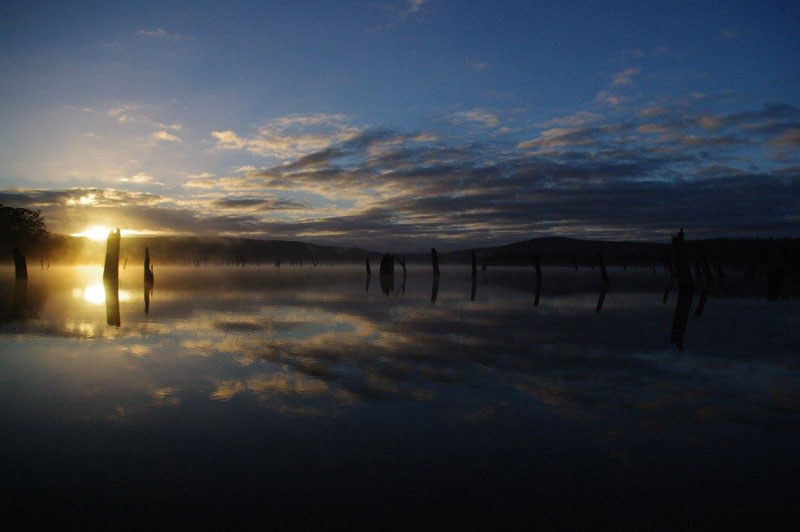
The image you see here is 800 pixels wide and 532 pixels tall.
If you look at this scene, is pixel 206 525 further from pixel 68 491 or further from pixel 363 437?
pixel 363 437

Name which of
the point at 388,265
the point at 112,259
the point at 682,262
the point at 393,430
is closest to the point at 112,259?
the point at 112,259

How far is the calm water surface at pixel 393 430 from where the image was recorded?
4441 millimetres

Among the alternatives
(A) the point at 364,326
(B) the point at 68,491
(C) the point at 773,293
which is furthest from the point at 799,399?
(C) the point at 773,293

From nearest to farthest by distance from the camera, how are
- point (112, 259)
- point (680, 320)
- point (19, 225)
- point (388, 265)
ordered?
point (680, 320)
point (112, 259)
point (19, 225)
point (388, 265)

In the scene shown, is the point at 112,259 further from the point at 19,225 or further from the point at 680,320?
the point at 680,320

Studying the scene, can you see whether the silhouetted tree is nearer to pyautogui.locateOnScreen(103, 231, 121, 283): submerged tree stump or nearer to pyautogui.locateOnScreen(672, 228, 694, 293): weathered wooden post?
pyautogui.locateOnScreen(103, 231, 121, 283): submerged tree stump

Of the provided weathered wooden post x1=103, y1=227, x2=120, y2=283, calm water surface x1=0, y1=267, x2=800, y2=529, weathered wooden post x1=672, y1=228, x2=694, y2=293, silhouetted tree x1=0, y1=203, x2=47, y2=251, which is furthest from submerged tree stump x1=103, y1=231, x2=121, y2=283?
weathered wooden post x1=672, y1=228, x2=694, y2=293

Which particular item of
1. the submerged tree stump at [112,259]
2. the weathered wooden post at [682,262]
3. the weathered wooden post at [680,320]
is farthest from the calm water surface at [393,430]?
the submerged tree stump at [112,259]

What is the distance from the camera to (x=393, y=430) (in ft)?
21.1

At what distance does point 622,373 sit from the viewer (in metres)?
9.97

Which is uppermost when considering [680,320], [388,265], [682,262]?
[682,262]

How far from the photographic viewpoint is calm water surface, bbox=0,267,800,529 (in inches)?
175

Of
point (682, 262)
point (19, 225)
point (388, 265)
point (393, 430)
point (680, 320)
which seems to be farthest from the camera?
point (388, 265)

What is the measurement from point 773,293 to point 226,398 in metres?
33.2
